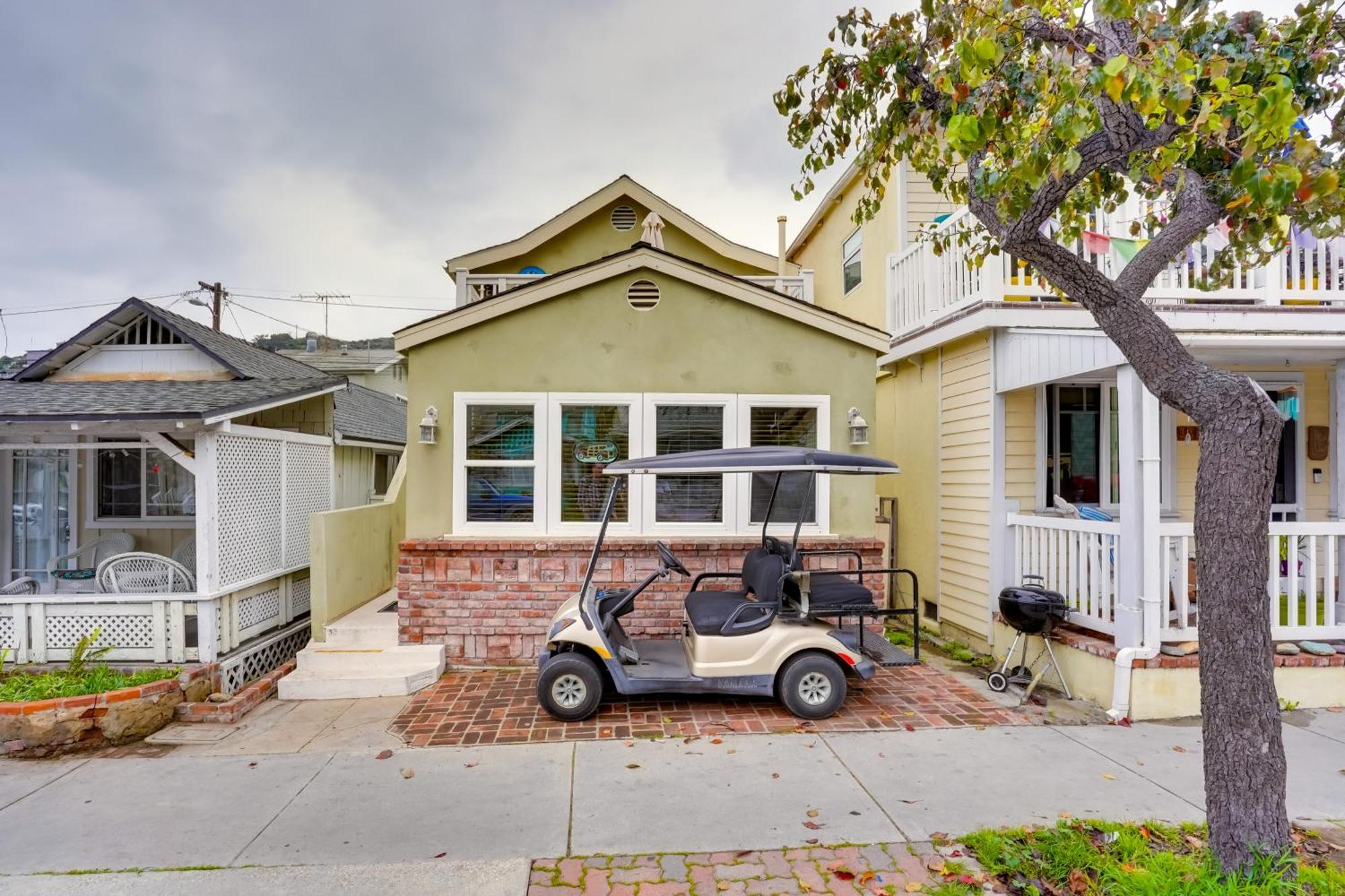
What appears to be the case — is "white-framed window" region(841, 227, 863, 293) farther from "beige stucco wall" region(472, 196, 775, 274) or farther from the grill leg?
the grill leg

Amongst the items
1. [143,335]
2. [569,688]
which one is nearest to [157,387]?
[143,335]

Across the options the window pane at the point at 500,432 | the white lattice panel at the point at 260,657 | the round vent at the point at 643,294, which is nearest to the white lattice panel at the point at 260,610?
the white lattice panel at the point at 260,657

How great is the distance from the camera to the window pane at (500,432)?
251 inches

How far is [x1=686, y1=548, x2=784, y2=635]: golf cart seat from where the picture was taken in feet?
15.9

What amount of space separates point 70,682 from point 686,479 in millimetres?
5382

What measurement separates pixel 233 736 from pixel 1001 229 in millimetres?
6268

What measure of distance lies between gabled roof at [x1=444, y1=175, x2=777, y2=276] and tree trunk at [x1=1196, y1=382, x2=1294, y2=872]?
8.14m

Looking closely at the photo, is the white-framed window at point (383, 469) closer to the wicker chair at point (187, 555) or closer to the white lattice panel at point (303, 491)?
the white lattice panel at point (303, 491)

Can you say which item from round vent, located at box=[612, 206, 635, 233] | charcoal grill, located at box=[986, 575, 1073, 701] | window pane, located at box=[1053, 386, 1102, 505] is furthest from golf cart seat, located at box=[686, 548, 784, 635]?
round vent, located at box=[612, 206, 635, 233]

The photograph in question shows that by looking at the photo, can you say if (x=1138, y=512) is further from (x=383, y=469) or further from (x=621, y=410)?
(x=383, y=469)

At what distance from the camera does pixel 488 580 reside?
609 centimetres

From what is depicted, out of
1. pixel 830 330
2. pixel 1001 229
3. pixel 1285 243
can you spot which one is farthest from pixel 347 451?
pixel 1285 243

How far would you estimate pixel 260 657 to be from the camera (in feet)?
20.5

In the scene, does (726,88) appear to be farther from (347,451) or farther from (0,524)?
(0,524)
